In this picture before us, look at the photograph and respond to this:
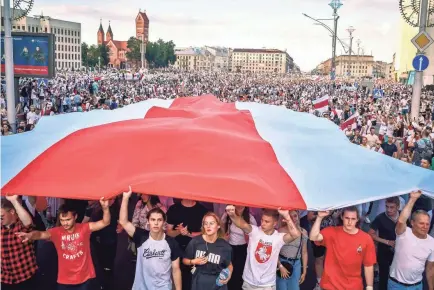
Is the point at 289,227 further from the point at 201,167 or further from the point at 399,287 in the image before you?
Answer: the point at 399,287

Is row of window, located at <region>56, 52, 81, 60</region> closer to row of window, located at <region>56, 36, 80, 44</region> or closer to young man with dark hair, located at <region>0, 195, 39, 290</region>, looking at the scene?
row of window, located at <region>56, 36, 80, 44</region>

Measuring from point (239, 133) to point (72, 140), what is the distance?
215 centimetres

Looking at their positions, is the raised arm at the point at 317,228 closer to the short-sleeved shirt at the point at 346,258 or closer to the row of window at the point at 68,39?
the short-sleeved shirt at the point at 346,258

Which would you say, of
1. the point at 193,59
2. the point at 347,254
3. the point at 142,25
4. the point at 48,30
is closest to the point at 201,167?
the point at 347,254

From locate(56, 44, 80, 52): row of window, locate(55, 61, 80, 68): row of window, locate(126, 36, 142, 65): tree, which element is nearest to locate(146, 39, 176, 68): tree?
locate(126, 36, 142, 65): tree

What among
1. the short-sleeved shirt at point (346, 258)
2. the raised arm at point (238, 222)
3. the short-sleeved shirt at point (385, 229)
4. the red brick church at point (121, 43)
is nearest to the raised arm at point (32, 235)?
the raised arm at point (238, 222)

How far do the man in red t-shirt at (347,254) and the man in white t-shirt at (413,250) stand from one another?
397 millimetres

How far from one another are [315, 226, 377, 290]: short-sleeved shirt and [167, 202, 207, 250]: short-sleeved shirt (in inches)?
59.2

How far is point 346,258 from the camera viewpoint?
180 inches

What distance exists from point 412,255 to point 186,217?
238cm

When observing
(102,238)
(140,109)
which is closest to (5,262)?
(102,238)

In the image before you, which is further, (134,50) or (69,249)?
(134,50)

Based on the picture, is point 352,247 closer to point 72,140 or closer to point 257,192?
point 257,192

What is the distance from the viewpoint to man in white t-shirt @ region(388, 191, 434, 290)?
4.75 m
